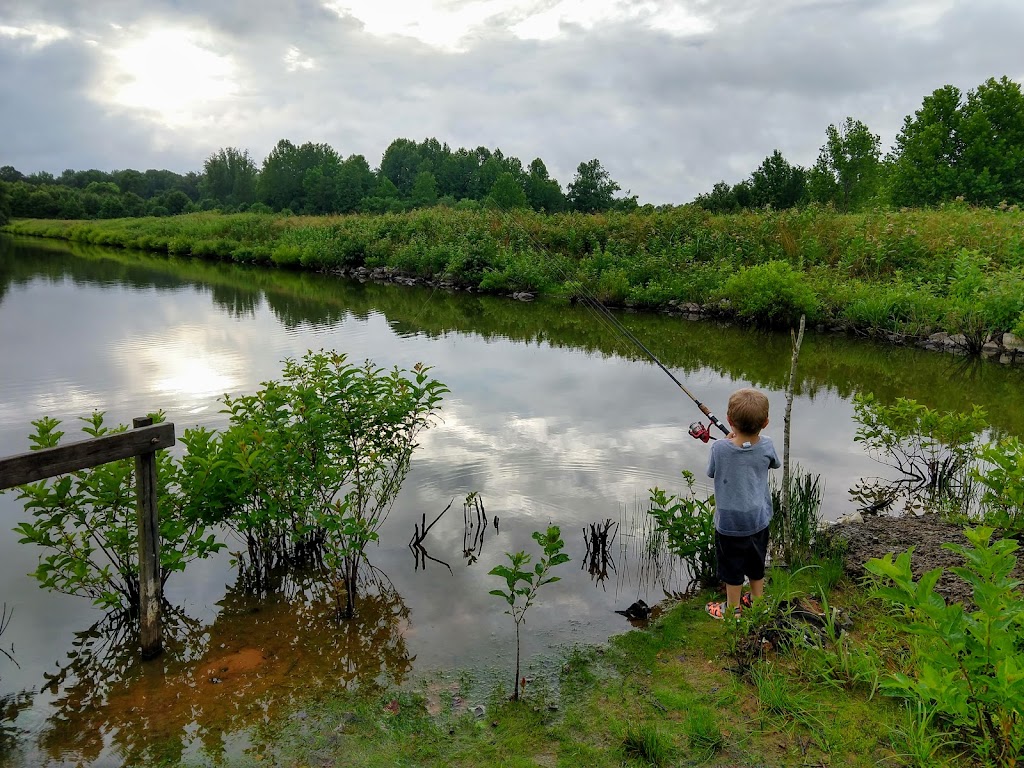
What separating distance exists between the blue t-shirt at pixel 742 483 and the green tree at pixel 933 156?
49419 mm

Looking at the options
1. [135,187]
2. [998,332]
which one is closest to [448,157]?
[135,187]

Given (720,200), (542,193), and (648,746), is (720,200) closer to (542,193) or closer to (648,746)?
(648,746)

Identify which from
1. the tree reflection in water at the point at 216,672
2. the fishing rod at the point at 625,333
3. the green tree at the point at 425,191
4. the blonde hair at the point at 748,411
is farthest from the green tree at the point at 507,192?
the blonde hair at the point at 748,411

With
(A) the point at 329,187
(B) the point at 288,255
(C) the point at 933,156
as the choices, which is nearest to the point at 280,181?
(A) the point at 329,187

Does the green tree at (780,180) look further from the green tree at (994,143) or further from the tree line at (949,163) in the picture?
the green tree at (994,143)

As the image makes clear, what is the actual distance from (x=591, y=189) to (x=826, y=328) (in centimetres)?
5925

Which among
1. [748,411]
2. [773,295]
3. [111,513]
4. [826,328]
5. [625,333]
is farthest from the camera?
[826,328]

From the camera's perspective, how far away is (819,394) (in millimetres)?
12883

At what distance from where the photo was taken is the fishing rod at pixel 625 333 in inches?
205

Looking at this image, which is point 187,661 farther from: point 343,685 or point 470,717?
point 470,717

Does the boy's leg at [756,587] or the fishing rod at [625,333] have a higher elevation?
the fishing rod at [625,333]

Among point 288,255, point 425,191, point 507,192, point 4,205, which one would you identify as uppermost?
point 425,191

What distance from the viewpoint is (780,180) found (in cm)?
4441

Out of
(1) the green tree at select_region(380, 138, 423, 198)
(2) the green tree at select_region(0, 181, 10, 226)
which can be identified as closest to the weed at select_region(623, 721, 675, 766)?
(2) the green tree at select_region(0, 181, 10, 226)
